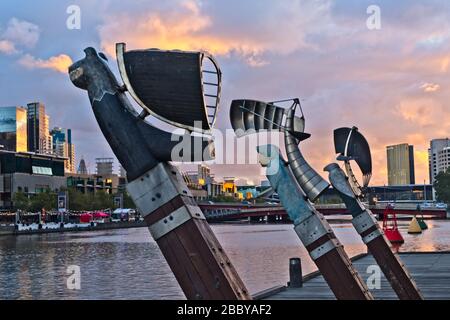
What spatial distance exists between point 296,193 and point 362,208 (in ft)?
11.5

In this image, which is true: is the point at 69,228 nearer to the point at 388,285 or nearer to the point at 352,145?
the point at 388,285

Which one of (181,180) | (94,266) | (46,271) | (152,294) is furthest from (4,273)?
(181,180)

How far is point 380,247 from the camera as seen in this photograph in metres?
13.9

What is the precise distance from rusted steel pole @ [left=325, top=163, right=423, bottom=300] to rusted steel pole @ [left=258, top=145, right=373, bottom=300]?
2751 mm

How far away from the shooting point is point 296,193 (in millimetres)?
10836

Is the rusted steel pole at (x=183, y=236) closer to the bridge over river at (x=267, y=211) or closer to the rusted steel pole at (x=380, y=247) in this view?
the rusted steel pole at (x=380, y=247)

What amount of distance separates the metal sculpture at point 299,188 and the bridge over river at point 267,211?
12549cm

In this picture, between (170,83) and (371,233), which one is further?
(371,233)

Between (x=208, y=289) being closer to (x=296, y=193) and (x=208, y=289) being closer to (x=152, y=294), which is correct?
(x=296, y=193)

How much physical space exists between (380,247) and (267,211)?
140958mm

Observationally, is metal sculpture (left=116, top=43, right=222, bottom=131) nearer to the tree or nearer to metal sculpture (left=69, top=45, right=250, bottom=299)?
metal sculpture (left=69, top=45, right=250, bottom=299)

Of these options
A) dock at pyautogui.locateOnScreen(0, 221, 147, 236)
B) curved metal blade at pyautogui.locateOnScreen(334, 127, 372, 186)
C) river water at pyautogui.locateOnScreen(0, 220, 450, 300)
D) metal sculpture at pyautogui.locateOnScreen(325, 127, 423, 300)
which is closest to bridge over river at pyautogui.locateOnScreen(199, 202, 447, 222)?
dock at pyautogui.locateOnScreen(0, 221, 147, 236)

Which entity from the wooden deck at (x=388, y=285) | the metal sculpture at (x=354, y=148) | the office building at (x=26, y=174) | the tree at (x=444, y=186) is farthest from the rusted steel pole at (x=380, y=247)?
the tree at (x=444, y=186)

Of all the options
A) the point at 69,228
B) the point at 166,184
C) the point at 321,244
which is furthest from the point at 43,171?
the point at 166,184
